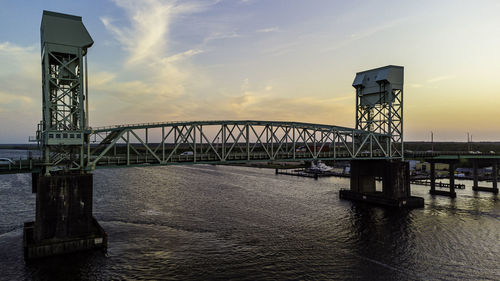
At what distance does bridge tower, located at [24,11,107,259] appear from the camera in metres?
32.1

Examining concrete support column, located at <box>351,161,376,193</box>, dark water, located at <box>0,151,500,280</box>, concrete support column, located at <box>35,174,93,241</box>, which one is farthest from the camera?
concrete support column, located at <box>351,161,376,193</box>

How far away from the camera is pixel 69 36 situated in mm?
35500

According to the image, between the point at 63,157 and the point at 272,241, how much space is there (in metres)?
26.6

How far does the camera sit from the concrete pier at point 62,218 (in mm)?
31719

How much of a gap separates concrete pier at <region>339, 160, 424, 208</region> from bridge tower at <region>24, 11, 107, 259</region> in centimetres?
5149

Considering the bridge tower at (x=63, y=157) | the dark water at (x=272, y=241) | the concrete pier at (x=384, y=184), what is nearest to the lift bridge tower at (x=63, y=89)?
the bridge tower at (x=63, y=157)

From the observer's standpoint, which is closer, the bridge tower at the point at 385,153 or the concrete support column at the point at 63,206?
the concrete support column at the point at 63,206

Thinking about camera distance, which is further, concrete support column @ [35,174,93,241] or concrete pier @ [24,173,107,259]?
concrete support column @ [35,174,93,241]

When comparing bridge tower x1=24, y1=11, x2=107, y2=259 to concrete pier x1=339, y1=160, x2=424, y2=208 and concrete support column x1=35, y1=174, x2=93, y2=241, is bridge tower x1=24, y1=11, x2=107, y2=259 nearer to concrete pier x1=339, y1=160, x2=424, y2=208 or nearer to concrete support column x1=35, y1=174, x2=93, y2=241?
concrete support column x1=35, y1=174, x2=93, y2=241

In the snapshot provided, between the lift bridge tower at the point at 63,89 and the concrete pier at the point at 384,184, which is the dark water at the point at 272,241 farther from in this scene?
the lift bridge tower at the point at 63,89

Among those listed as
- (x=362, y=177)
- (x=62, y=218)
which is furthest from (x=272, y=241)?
(x=362, y=177)

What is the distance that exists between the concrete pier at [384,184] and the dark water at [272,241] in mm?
3297

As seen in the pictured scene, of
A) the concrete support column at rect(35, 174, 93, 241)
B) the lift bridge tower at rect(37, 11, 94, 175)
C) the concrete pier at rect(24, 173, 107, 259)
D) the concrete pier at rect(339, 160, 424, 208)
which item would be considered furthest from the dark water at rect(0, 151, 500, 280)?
the lift bridge tower at rect(37, 11, 94, 175)

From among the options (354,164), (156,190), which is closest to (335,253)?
(354,164)
